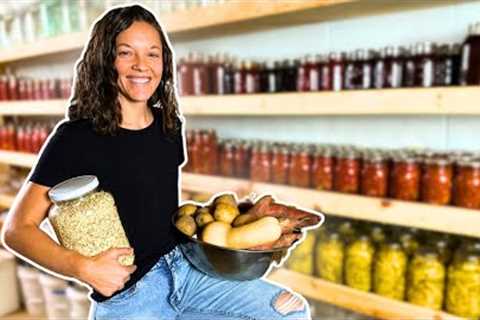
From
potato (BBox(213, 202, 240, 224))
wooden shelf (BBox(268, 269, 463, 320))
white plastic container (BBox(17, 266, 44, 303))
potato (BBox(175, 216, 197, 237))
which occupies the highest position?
potato (BBox(213, 202, 240, 224))

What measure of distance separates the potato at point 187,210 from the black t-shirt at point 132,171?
50 mm

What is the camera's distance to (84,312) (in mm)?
1865

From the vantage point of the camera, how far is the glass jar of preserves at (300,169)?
1.43 meters

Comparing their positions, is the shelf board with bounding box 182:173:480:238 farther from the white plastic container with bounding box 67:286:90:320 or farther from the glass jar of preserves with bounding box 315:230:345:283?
the white plastic container with bounding box 67:286:90:320

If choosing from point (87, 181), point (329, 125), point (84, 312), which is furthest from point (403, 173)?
point (84, 312)

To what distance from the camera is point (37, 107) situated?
200 centimetres

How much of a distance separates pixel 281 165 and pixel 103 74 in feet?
2.38

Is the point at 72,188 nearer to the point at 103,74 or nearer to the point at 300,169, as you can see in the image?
the point at 103,74

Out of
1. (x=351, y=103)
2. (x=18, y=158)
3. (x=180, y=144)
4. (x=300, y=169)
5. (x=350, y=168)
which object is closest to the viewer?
(x=180, y=144)

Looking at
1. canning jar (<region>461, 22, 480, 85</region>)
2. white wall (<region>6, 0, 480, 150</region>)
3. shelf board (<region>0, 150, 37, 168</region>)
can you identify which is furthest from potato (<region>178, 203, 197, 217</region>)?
shelf board (<region>0, 150, 37, 168</region>)

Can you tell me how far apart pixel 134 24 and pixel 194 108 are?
71 centimetres

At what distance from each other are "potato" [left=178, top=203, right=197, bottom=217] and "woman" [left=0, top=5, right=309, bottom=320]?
0.05 metres

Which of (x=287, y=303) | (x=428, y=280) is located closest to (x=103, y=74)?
(x=287, y=303)

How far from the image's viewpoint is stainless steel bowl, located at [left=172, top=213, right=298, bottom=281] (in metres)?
0.80
